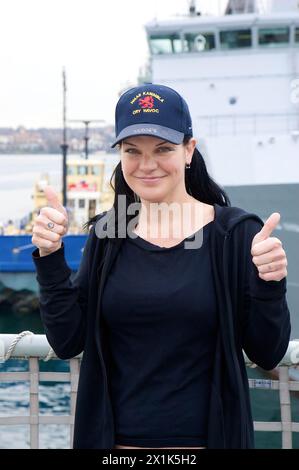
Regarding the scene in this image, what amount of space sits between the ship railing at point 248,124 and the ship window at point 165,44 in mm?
1941

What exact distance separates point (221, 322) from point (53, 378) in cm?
147

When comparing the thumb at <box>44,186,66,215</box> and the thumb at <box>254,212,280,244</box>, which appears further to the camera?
the thumb at <box>44,186,66,215</box>

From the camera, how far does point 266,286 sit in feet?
6.09

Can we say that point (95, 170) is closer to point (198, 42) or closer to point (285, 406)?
point (198, 42)

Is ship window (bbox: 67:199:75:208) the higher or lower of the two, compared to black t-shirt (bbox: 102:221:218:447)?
higher

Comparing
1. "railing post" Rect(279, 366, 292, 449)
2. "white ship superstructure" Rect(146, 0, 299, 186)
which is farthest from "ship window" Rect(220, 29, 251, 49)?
"railing post" Rect(279, 366, 292, 449)

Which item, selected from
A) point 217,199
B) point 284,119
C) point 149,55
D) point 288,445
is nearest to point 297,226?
point 284,119

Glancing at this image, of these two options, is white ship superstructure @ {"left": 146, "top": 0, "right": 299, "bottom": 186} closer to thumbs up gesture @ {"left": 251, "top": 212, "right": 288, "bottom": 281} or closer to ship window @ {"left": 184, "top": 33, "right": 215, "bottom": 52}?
ship window @ {"left": 184, "top": 33, "right": 215, "bottom": 52}

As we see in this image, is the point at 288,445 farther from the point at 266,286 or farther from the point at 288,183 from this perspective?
the point at 288,183

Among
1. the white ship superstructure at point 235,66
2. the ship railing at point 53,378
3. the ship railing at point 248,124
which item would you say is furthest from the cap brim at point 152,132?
the white ship superstructure at point 235,66

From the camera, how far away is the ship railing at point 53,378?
116 inches

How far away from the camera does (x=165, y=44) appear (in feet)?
49.9

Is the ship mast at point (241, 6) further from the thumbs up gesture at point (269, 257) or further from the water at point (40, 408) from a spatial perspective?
the thumbs up gesture at point (269, 257)

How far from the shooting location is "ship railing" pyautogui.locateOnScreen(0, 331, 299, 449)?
294 cm
